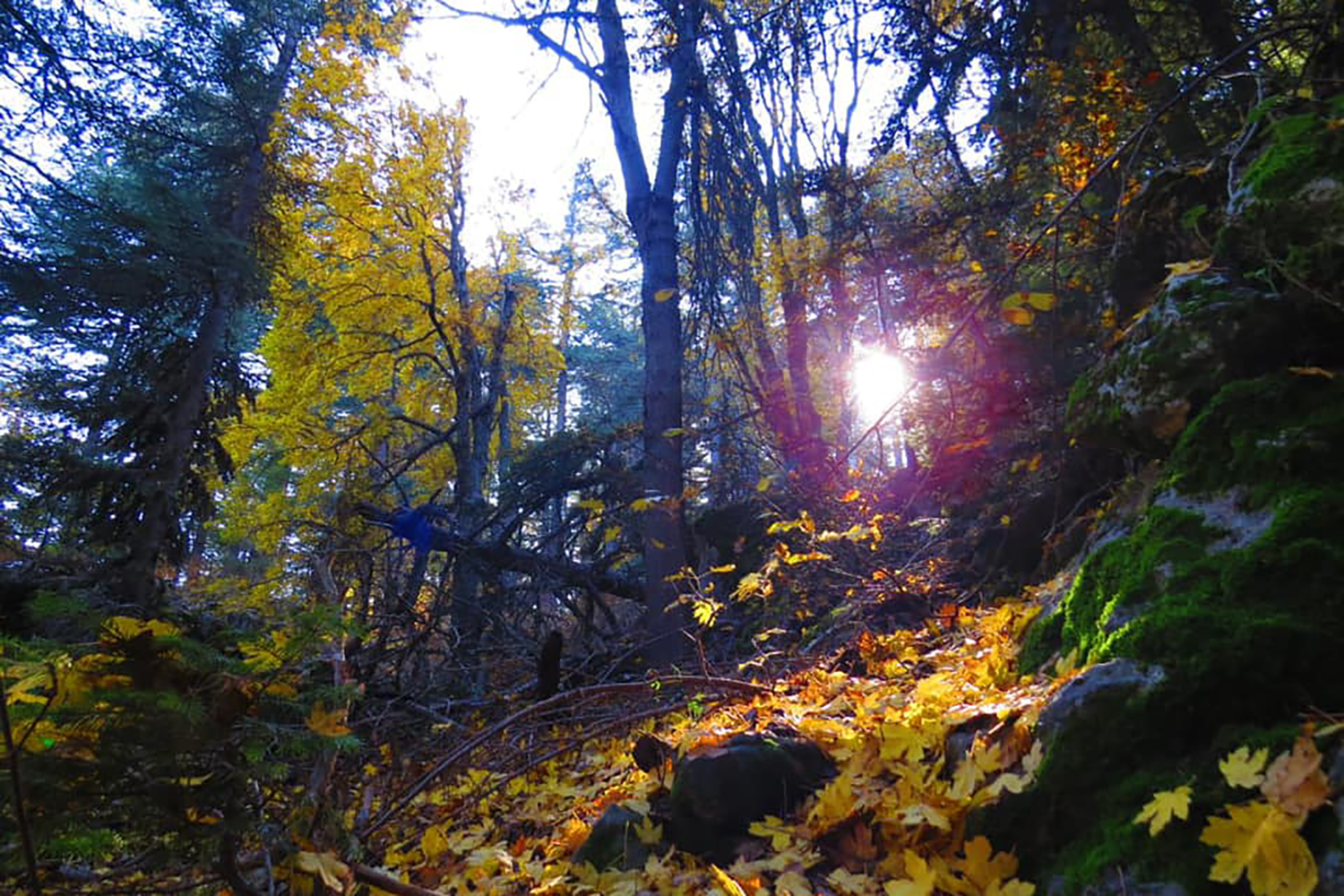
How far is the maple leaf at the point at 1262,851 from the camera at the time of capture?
1.03 meters

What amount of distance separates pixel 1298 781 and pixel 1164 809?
0.22 meters

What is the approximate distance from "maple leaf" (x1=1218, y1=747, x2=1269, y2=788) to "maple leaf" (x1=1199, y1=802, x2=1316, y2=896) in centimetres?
4

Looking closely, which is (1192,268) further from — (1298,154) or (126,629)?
(126,629)

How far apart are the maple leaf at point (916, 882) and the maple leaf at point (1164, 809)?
45cm

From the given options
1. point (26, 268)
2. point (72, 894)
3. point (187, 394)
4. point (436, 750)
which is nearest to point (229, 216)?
point (187, 394)

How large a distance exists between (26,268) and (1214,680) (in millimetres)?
9750

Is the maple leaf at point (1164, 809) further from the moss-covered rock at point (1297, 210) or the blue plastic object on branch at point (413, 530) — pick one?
the blue plastic object on branch at point (413, 530)

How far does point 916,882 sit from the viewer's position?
4.97 feet

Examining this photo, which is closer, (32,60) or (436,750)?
(436,750)

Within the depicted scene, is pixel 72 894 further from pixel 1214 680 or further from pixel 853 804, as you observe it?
pixel 1214 680

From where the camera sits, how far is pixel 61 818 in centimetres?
130

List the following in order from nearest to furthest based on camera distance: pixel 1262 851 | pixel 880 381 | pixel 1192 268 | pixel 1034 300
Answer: pixel 1262 851, pixel 1192 268, pixel 1034 300, pixel 880 381

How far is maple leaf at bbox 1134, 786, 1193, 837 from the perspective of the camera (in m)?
1.25

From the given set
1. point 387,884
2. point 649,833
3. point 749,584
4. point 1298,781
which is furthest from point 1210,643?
point 749,584
